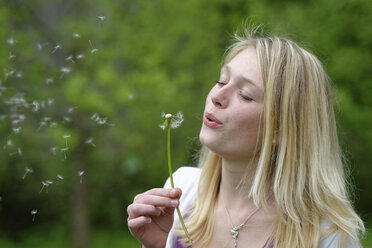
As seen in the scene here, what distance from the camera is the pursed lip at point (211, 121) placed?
84.2 inches

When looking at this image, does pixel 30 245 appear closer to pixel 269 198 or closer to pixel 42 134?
pixel 42 134

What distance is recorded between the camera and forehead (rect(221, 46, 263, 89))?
2.17 m

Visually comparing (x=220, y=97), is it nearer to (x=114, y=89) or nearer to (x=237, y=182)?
(x=237, y=182)

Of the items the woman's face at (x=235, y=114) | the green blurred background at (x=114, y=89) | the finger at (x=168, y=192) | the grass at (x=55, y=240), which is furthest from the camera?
the grass at (x=55, y=240)

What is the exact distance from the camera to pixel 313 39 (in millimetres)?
6094

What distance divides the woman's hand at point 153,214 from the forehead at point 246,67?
0.55 metres

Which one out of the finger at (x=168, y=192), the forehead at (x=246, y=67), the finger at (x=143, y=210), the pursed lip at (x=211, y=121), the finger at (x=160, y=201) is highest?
the forehead at (x=246, y=67)

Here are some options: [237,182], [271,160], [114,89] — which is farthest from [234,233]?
[114,89]

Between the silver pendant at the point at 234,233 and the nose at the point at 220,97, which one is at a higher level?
the nose at the point at 220,97

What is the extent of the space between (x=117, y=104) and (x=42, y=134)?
1.17 m

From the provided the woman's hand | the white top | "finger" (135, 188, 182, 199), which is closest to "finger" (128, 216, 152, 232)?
the woman's hand

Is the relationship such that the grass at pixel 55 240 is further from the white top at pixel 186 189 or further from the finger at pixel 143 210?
the finger at pixel 143 210

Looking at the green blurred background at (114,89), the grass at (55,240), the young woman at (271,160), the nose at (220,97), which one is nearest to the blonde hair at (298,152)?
the young woman at (271,160)

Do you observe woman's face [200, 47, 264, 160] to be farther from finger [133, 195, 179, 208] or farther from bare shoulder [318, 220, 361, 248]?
bare shoulder [318, 220, 361, 248]
